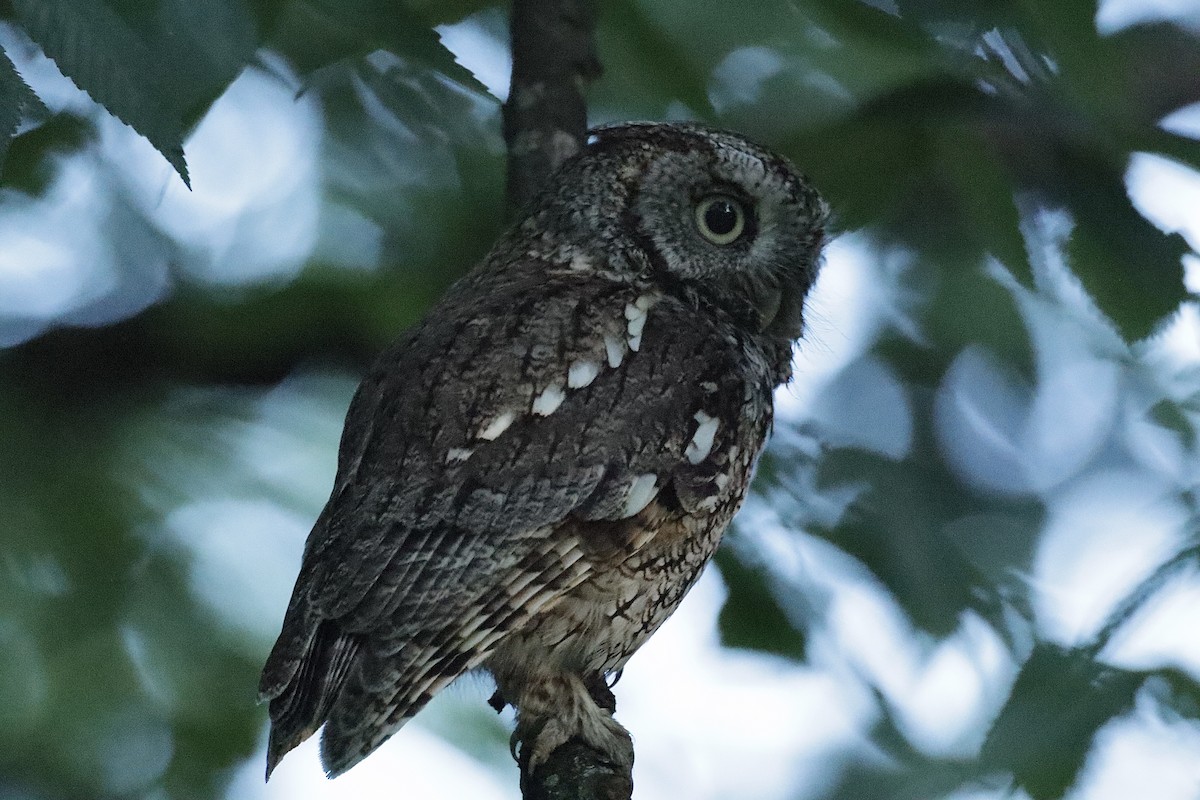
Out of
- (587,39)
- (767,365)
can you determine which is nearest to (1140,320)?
(767,365)

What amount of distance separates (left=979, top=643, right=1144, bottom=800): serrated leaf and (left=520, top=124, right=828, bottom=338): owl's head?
113 centimetres

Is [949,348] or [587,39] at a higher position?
[587,39]

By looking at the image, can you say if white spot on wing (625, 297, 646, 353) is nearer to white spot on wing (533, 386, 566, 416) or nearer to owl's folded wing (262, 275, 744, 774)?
owl's folded wing (262, 275, 744, 774)

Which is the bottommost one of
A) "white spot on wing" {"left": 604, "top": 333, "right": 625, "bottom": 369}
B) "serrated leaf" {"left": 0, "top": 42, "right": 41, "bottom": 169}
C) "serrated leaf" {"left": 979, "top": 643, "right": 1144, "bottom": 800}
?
"white spot on wing" {"left": 604, "top": 333, "right": 625, "bottom": 369}

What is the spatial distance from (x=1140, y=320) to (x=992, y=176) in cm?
49

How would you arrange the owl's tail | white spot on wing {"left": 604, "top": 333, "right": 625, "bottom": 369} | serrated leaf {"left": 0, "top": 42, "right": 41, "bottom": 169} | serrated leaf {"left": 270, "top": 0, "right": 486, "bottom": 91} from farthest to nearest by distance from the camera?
white spot on wing {"left": 604, "top": 333, "right": 625, "bottom": 369} → the owl's tail → serrated leaf {"left": 270, "top": 0, "right": 486, "bottom": 91} → serrated leaf {"left": 0, "top": 42, "right": 41, "bottom": 169}

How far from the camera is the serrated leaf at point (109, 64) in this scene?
1.37m

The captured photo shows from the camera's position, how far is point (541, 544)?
2.04 m

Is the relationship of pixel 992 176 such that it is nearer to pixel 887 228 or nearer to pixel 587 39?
pixel 887 228

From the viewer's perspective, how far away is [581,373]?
7.13 feet

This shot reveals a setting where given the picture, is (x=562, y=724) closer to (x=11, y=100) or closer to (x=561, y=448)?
(x=561, y=448)

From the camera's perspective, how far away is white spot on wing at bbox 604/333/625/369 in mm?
2219

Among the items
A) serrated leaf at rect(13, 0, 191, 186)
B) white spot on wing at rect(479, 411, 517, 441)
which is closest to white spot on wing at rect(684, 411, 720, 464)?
white spot on wing at rect(479, 411, 517, 441)

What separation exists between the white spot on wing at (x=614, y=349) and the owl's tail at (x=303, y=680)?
609 mm
